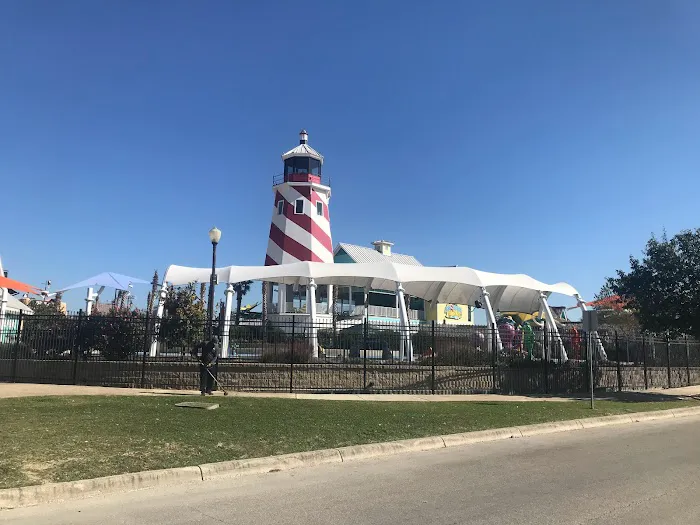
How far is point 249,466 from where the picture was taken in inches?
302

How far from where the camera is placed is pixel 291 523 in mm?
5473

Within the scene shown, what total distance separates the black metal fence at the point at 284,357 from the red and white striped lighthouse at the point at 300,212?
16.1 meters

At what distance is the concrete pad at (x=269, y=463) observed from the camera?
24.1ft

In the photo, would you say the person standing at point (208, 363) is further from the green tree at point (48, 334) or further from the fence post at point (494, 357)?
the fence post at point (494, 357)

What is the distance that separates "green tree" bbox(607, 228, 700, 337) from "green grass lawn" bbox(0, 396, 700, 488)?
654 cm

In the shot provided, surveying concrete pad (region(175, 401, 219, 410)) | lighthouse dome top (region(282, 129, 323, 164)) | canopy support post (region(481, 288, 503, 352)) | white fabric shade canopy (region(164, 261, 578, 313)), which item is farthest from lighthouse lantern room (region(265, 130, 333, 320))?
concrete pad (region(175, 401, 219, 410))

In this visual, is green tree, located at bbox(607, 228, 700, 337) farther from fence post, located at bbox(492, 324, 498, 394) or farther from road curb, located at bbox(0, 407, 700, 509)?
road curb, located at bbox(0, 407, 700, 509)

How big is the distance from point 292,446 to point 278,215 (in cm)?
2863

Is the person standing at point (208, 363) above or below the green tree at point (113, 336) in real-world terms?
below

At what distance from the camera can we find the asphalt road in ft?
18.5

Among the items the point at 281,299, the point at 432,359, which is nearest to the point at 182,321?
the point at 432,359

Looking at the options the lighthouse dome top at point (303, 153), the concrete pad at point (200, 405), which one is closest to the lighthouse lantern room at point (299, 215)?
the lighthouse dome top at point (303, 153)

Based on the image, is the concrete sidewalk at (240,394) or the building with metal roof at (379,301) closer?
the concrete sidewalk at (240,394)

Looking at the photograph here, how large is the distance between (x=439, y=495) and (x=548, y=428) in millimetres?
6478
